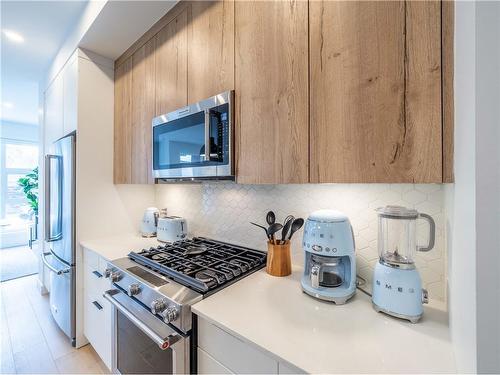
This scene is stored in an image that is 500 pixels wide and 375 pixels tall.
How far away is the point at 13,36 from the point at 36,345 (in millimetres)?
2700

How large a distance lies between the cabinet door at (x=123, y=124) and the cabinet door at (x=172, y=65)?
0.44m

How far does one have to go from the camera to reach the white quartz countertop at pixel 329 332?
1.96 ft

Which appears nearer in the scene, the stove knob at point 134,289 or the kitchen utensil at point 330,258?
the kitchen utensil at point 330,258

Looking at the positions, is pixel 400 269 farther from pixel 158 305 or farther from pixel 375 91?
pixel 158 305

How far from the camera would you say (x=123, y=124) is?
74.9 inches

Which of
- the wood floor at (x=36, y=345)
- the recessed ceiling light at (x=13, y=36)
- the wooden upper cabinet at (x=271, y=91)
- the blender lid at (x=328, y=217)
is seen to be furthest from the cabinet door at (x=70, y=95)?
the blender lid at (x=328, y=217)

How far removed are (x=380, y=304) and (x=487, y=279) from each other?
0.49m

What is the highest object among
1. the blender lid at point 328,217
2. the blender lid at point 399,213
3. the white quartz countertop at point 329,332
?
the blender lid at point 399,213

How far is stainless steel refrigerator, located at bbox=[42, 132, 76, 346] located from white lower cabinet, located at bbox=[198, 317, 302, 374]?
152 centimetres

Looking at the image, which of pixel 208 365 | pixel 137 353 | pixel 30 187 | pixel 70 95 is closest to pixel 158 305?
pixel 208 365

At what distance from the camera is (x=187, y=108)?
4.23ft

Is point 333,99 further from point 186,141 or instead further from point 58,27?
point 58,27

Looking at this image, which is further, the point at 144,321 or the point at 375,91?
the point at 144,321

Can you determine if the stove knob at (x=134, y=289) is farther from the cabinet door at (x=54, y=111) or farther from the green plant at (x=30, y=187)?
the green plant at (x=30, y=187)
